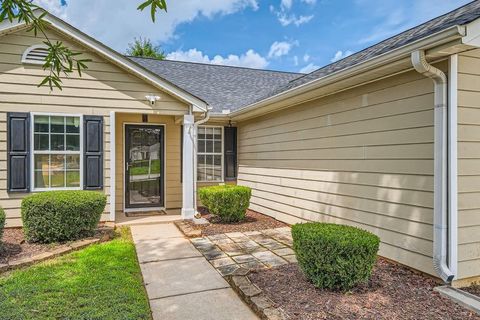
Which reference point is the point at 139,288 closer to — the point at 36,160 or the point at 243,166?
the point at 36,160

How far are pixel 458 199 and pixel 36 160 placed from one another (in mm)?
6698

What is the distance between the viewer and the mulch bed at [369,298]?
2869 millimetres

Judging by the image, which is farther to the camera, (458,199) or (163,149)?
(163,149)

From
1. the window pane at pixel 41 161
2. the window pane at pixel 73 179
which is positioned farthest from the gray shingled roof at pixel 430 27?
the window pane at pixel 41 161

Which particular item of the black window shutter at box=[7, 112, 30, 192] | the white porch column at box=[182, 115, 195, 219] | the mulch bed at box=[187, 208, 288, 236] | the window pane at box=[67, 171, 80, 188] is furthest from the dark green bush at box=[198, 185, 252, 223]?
the black window shutter at box=[7, 112, 30, 192]

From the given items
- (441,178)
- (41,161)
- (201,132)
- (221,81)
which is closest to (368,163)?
(441,178)

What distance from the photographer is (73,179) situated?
6332mm

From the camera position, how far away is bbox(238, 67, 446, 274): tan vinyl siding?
3.74 m

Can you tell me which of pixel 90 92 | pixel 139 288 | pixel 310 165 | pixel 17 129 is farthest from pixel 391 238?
pixel 17 129

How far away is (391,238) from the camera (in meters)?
4.14

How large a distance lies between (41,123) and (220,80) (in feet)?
18.9

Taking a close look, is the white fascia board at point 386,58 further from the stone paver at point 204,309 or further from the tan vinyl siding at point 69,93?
the stone paver at point 204,309

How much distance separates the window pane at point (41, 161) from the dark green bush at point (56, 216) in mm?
1219

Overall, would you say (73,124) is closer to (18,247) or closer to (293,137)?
(18,247)
